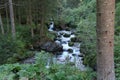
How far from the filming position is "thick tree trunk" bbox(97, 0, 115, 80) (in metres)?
1.94

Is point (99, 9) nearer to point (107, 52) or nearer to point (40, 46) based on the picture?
point (107, 52)

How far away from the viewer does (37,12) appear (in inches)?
677

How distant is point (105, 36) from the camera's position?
6.49 feet

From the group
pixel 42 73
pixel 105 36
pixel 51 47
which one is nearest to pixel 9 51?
pixel 51 47

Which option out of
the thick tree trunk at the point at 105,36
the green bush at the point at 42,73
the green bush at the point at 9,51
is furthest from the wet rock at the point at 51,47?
the thick tree trunk at the point at 105,36

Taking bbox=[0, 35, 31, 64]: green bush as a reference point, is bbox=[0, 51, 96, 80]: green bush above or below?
above

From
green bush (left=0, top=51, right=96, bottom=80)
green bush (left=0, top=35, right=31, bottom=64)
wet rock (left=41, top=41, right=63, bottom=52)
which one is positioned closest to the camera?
green bush (left=0, top=51, right=96, bottom=80)

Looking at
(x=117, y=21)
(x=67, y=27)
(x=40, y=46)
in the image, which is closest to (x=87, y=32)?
(x=117, y=21)

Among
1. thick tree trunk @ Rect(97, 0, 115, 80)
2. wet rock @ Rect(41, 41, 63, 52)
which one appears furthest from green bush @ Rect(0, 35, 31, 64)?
thick tree trunk @ Rect(97, 0, 115, 80)

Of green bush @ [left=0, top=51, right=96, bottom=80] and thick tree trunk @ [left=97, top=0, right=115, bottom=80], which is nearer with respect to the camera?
thick tree trunk @ [left=97, top=0, right=115, bottom=80]

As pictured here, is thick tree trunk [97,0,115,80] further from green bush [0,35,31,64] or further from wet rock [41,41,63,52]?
wet rock [41,41,63,52]

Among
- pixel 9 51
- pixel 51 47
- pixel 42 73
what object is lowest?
pixel 51 47

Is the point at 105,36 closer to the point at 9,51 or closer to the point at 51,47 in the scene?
the point at 9,51

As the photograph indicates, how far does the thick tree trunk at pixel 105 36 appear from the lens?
1.94 m
